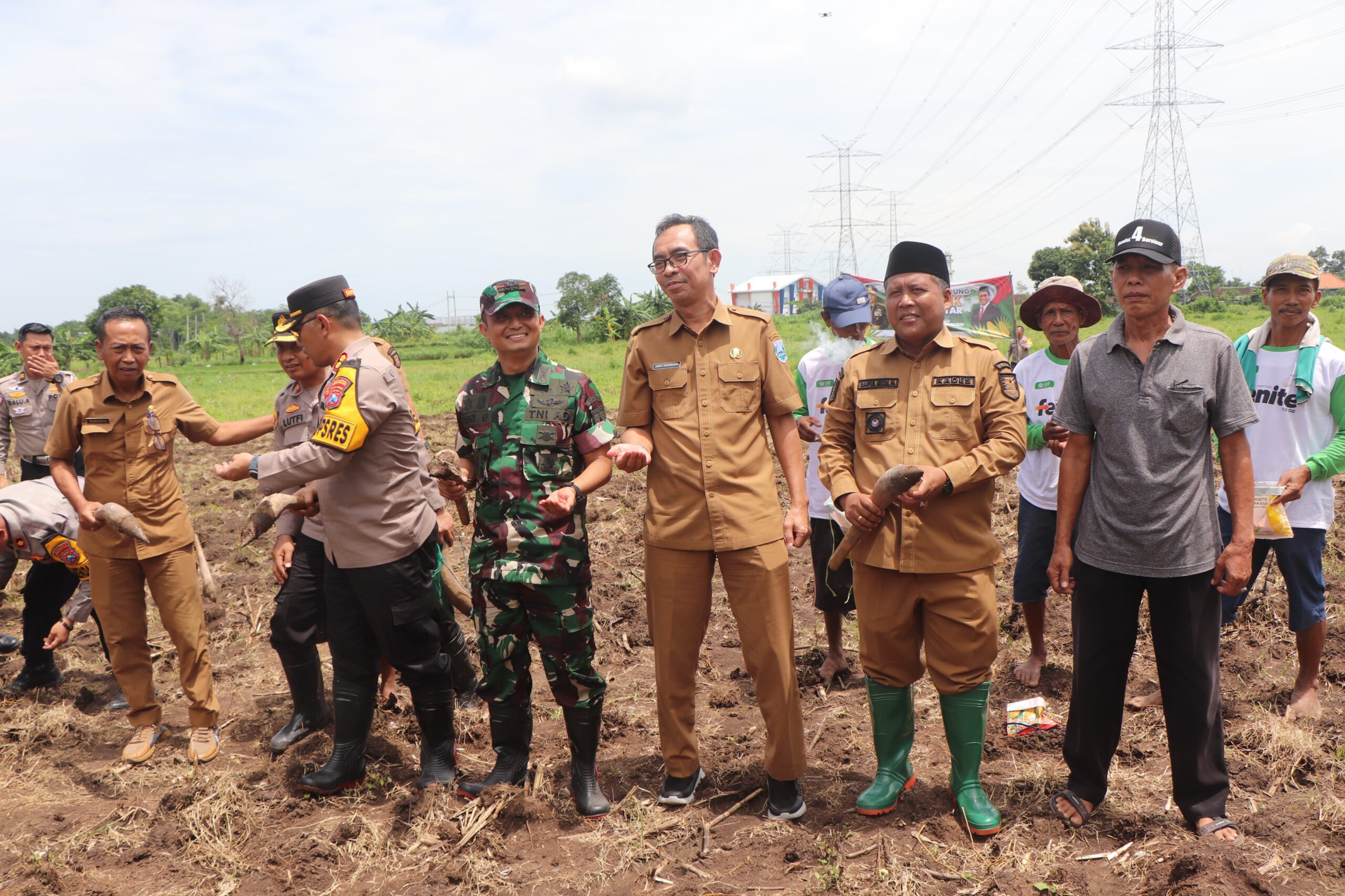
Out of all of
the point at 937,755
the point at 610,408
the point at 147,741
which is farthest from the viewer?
the point at 610,408

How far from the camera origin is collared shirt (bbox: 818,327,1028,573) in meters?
3.14

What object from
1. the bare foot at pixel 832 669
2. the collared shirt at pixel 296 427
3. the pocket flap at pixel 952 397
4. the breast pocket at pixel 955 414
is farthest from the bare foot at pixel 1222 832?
the collared shirt at pixel 296 427

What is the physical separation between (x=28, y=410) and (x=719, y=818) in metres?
5.48

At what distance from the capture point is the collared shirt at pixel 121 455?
4145 millimetres

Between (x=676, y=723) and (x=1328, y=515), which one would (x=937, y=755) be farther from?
(x=1328, y=515)

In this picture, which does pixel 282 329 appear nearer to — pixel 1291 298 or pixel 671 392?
pixel 671 392

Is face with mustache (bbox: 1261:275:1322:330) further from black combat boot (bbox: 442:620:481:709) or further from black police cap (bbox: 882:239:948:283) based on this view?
black combat boot (bbox: 442:620:481:709)

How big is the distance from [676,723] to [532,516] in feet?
3.24

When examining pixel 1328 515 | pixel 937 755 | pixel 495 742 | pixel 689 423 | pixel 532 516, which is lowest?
pixel 937 755

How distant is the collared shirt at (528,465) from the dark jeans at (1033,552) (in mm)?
2185

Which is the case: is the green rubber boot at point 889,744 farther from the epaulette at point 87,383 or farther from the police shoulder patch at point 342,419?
the epaulette at point 87,383

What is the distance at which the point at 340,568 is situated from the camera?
142 inches

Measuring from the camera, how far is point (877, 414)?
10.9 feet

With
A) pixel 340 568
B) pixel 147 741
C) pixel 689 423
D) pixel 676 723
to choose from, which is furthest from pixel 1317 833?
pixel 147 741
